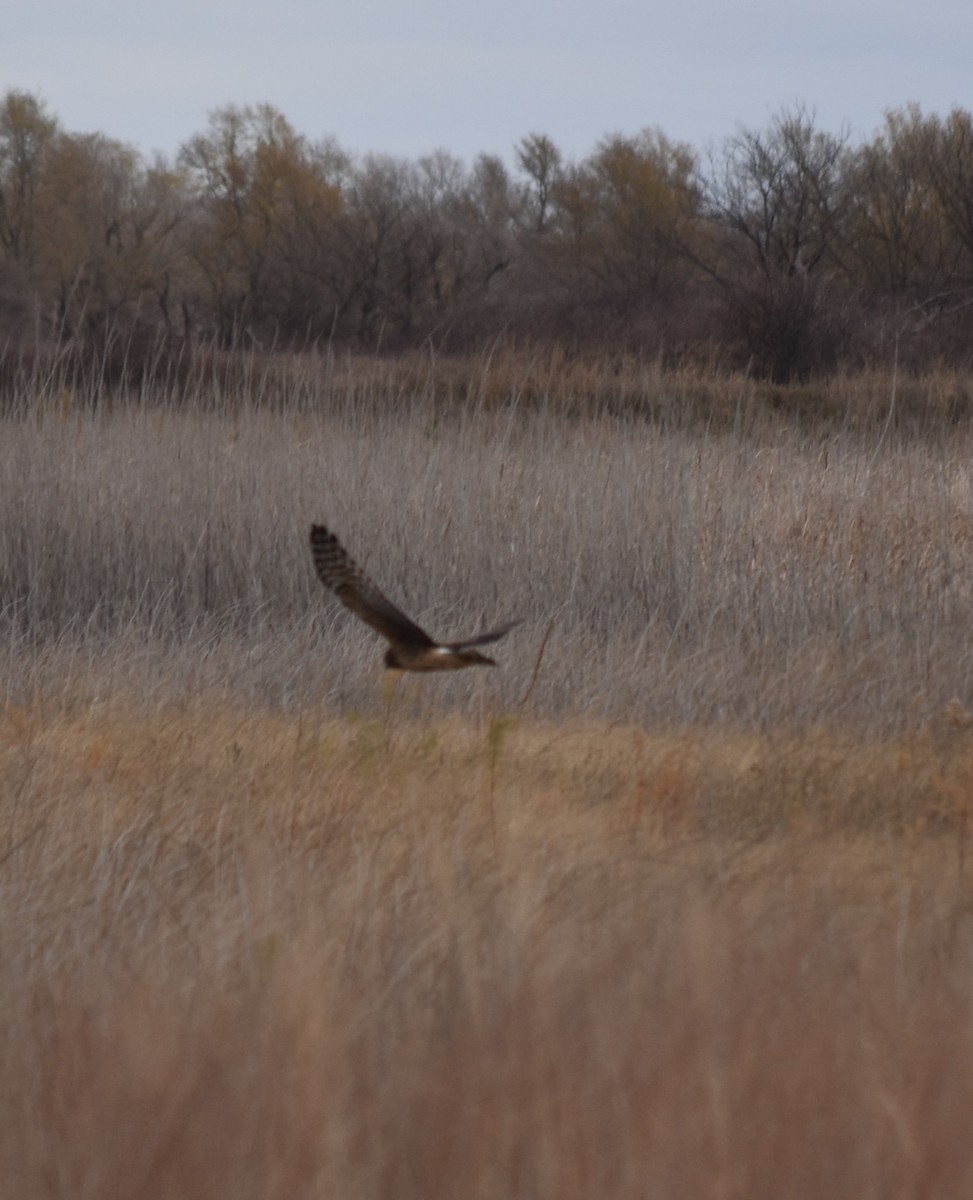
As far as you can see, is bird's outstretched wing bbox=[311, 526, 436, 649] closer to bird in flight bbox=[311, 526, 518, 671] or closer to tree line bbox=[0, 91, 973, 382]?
bird in flight bbox=[311, 526, 518, 671]

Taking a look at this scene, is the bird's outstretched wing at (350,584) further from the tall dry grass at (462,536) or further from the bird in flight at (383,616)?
the tall dry grass at (462,536)

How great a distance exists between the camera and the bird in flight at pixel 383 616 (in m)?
1.81

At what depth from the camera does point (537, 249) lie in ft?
93.8

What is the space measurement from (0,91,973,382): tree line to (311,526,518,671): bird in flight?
15.3 metres

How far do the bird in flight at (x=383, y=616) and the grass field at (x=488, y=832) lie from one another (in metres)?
0.47

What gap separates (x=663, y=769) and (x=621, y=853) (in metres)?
0.65

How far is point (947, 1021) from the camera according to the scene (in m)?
1.99

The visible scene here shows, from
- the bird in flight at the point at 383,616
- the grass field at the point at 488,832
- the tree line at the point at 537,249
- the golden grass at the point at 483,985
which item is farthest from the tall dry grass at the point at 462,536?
the tree line at the point at 537,249

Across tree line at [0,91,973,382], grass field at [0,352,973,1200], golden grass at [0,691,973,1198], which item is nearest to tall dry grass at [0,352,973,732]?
grass field at [0,352,973,1200]

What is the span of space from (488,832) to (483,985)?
0.95m

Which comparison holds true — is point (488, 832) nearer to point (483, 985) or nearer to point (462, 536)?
point (483, 985)

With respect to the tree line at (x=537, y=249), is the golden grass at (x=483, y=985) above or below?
below

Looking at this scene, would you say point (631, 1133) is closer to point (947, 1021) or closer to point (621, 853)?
point (947, 1021)

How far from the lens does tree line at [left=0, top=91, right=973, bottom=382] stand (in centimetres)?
2005
